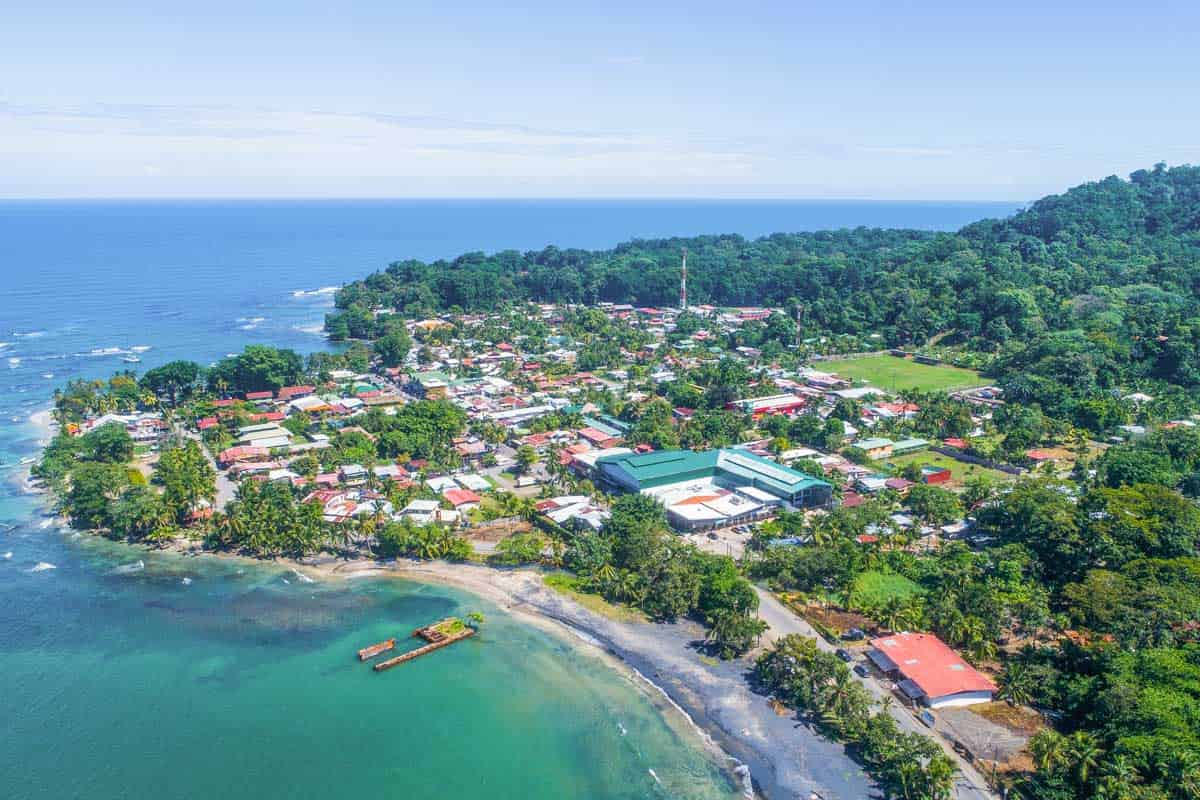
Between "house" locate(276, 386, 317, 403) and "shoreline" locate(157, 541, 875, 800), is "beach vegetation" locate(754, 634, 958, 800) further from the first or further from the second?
"house" locate(276, 386, 317, 403)

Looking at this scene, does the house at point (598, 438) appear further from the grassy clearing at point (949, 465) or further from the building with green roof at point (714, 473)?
the grassy clearing at point (949, 465)

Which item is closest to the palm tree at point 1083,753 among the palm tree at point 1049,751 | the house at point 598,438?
the palm tree at point 1049,751

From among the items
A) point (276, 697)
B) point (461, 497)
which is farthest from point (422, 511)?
point (276, 697)

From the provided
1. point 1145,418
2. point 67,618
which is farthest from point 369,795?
point 1145,418

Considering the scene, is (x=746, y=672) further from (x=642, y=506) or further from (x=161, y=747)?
(x=161, y=747)

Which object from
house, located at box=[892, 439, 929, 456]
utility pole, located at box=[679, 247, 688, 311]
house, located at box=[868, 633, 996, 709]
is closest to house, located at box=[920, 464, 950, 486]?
house, located at box=[892, 439, 929, 456]

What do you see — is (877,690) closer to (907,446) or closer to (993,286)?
(907,446)
